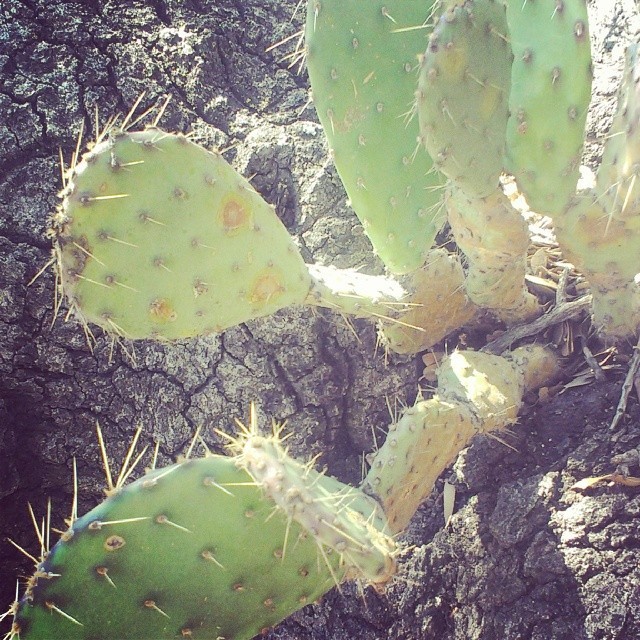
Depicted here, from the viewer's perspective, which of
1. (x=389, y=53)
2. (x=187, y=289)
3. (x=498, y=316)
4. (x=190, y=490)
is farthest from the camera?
(x=498, y=316)

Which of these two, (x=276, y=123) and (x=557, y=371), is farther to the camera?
(x=276, y=123)

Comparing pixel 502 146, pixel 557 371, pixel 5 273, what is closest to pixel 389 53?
pixel 502 146

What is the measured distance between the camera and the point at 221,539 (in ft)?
2.66

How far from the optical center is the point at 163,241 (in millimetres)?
896

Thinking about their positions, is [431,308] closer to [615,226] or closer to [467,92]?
[615,226]

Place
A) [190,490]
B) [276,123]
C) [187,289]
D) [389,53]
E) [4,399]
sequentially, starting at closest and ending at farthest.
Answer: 1. [190,490]
2. [187,289]
3. [389,53]
4. [4,399]
5. [276,123]

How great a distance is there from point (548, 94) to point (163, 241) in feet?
2.16

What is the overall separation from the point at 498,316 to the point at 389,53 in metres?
0.65

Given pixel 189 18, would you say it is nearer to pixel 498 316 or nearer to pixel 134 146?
pixel 134 146

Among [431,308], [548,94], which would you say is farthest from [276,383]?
[548,94]

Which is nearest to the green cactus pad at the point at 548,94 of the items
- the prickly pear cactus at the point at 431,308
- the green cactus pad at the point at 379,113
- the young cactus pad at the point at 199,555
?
the green cactus pad at the point at 379,113

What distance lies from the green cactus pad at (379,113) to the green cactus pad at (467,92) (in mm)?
126

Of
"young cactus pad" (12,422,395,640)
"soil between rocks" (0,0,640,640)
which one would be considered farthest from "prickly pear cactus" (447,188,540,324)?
"young cactus pad" (12,422,395,640)

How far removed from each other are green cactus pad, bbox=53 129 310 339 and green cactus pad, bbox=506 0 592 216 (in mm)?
436
